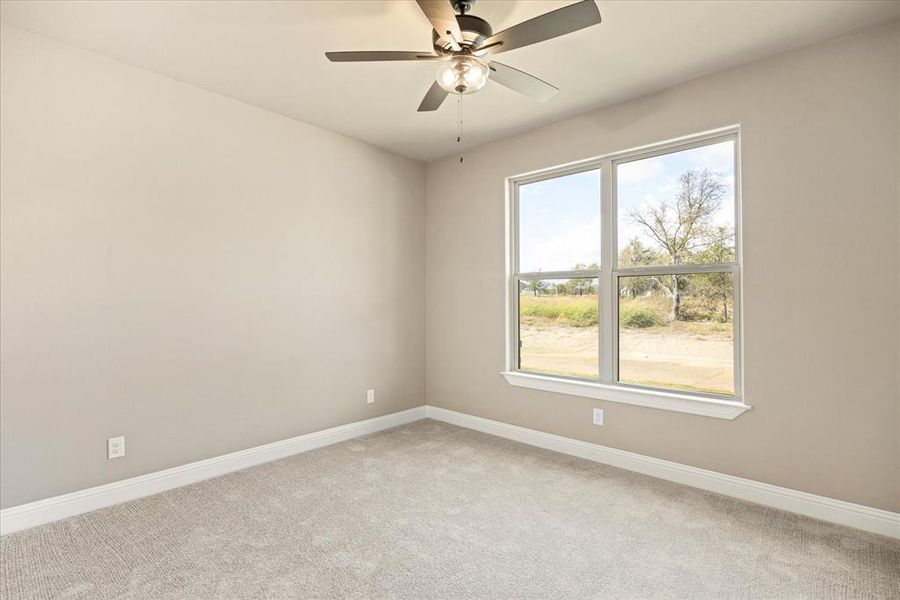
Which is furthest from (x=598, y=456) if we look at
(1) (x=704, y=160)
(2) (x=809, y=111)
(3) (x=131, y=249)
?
(3) (x=131, y=249)

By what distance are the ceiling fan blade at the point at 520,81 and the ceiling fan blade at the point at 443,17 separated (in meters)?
0.31

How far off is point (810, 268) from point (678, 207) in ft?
2.83

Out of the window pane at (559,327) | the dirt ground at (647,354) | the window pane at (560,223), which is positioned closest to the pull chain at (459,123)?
the window pane at (560,223)

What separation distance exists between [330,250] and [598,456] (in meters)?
2.68

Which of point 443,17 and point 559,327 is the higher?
point 443,17

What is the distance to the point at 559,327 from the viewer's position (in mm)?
3678

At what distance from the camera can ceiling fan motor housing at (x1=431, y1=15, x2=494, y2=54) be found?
188 cm

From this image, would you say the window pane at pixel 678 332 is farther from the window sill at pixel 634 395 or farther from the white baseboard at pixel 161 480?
the white baseboard at pixel 161 480

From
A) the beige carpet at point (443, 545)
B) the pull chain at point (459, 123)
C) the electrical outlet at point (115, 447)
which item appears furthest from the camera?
the pull chain at point (459, 123)

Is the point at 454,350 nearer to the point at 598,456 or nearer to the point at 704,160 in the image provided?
the point at 598,456

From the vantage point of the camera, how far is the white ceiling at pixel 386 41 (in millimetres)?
2156

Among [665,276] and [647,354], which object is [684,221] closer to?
[665,276]

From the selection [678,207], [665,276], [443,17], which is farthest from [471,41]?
[665,276]

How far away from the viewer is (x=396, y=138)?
3.88 meters
